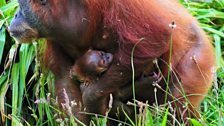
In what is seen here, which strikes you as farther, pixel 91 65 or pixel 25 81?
pixel 25 81

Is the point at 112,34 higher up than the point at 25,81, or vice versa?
the point at 112,34

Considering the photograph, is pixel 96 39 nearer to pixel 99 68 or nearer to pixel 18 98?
pixel 99 68

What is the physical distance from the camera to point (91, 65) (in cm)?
294

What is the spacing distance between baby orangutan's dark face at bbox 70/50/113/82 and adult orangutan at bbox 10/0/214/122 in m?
0.04

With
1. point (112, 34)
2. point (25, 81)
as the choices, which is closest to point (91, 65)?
point (112, 34)

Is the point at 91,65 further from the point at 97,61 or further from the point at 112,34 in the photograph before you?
the point at 112,34

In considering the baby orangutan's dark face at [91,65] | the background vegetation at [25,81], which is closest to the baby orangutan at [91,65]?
the baby orangutan's dark face at [91,65]

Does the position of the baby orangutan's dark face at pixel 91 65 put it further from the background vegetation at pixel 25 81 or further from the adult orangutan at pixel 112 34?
the background vegetation at pixel 25 81

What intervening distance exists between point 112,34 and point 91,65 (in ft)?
0.66

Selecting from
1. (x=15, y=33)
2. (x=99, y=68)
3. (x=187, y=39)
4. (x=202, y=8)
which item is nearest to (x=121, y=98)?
(x=99, y=68)

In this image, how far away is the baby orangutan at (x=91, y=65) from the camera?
291 cm

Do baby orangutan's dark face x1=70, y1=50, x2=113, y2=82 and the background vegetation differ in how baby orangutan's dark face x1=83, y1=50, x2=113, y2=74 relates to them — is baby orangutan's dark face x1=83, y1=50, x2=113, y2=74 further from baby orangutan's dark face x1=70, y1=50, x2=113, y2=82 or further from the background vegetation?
the background vegetation

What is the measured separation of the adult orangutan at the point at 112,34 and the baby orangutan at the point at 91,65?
0.13ft

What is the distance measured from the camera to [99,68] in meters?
2.94
